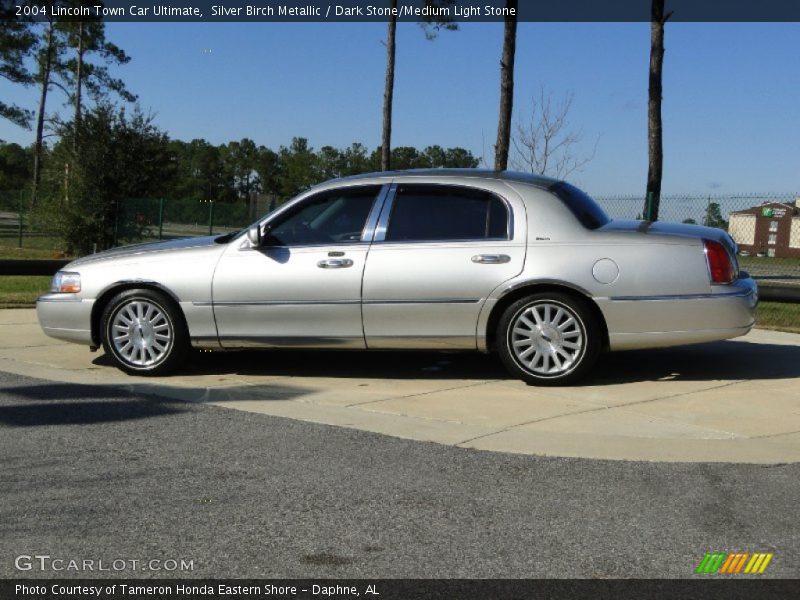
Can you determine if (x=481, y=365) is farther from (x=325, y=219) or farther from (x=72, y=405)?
(x=72, y=405)

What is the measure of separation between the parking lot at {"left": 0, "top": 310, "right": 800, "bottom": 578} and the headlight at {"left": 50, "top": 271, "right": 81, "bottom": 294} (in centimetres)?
65

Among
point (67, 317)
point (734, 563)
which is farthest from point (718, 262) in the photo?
point (67, 317)

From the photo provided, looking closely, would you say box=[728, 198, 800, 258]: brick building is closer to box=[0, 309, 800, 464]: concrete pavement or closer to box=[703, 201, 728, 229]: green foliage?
box=[703, 201, 728, 229]: green foliage

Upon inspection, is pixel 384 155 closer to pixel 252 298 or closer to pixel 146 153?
pixel 146 153

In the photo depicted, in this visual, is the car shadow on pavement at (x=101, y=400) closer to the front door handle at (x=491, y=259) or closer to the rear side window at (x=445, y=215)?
the rear side window at (x=445, y=215)

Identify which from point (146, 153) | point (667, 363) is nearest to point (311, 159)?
point (146, 153)

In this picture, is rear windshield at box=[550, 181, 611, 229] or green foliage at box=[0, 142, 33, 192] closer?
rear windshield at box=[550, 181, 611, 229]

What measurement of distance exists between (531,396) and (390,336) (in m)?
1.16

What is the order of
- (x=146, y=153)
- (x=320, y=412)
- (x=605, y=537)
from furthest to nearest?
(x=146, y=153), (x=320, y=412), (x=605, y=537)

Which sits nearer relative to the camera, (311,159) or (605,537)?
(605,537)

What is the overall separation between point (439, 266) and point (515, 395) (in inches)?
43.2

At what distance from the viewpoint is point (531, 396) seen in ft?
24.2

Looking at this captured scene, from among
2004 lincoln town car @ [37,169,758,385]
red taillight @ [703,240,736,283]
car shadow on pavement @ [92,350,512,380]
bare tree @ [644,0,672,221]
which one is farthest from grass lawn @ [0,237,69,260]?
red taillight @ [703,240,736,283]

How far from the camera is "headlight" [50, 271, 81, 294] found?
27.6 feet
